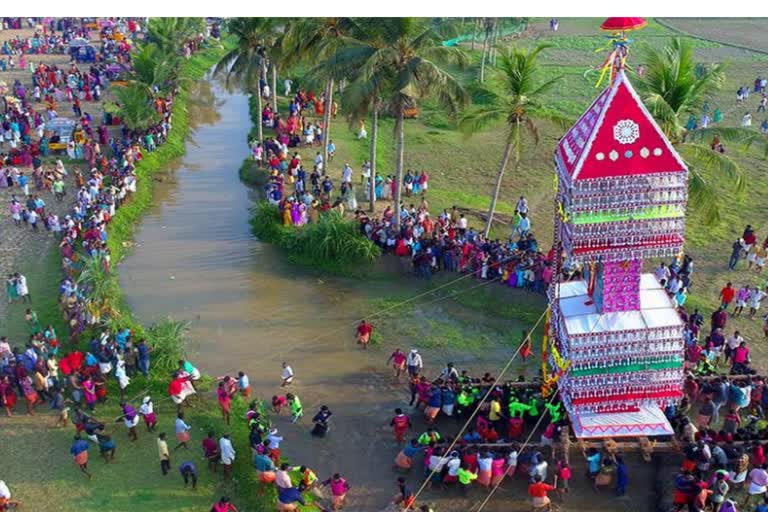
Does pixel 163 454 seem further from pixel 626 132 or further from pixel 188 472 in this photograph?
pixel 626 132

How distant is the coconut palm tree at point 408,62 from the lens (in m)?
20.2

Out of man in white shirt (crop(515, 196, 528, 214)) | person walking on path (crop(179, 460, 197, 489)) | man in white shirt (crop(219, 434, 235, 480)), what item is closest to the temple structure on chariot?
man in white shirt (crop(219, 434, 235, 480))

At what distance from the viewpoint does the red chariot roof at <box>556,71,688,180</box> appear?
13.6 m

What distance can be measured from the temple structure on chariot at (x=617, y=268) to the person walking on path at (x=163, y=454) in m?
7.64

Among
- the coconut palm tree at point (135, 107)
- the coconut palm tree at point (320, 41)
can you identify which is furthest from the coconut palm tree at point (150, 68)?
the coconut palm tree at point (320, 41)

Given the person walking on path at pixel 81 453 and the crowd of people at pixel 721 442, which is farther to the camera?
the person walking on path at pixel 81 453

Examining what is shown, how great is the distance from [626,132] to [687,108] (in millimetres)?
7408

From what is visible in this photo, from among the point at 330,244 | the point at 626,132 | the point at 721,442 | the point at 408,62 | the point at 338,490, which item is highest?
the point at 408,62

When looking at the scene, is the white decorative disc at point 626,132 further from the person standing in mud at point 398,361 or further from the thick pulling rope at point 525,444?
the person standing in mud at point 398,361

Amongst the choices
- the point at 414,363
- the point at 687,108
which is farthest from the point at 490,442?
the point at 687,108

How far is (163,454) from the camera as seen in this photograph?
15.0 metres

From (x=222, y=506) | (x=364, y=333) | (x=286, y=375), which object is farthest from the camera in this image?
(x=364, y=333)

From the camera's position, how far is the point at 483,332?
20.1 meters

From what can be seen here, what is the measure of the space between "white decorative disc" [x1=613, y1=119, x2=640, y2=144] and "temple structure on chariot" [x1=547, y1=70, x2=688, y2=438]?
0.06 ft
